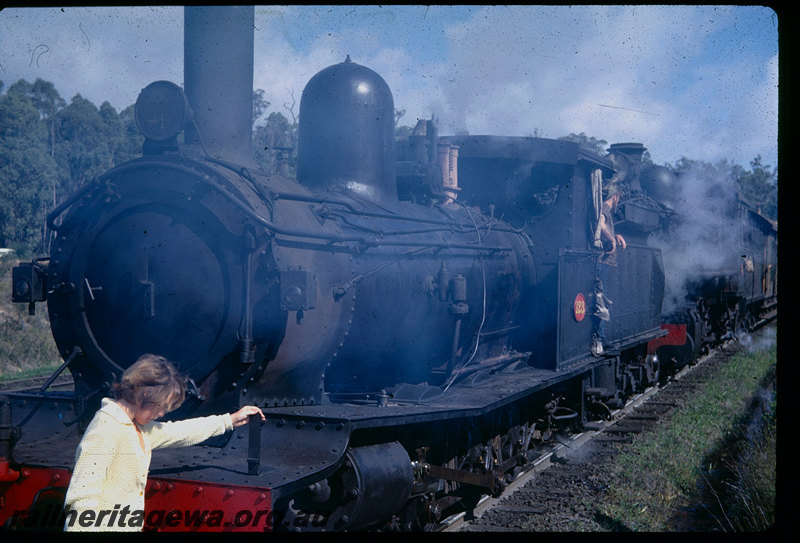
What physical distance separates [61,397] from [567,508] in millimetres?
4259

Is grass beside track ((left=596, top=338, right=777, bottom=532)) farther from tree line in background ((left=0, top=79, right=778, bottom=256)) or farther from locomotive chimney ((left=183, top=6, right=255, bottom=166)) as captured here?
tree line in background ((left=0, top=79, right=778, bottom=256))

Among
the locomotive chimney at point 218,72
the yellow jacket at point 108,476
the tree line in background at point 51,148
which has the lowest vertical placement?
the yellow jacket at point 108,476

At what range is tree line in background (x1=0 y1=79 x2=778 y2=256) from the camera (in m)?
25.1

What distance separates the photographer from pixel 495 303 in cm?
672

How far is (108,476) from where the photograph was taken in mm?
2908

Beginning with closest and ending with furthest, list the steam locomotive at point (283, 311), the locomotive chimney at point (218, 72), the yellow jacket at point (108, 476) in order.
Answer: the yellow jacket at point (108, 476) → the steam locomotive at point (283, 311) → the locomotive chimney at point (218, 72)

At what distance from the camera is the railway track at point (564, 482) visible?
5.97 meters

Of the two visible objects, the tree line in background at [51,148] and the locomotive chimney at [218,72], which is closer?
the locomotive chimney at [218,72]

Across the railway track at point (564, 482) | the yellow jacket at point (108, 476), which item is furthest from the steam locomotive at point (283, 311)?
the yellow jacket at point (108, 476)

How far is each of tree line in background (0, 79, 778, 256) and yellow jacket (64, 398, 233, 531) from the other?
588 inches

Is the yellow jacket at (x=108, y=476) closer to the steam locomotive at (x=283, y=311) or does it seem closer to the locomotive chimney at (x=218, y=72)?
the steam locomotive at (x=283, y=311)

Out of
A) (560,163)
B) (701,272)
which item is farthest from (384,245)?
(701,272)

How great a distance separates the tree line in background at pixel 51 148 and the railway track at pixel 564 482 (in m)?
7.66

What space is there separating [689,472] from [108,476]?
6348 mm
